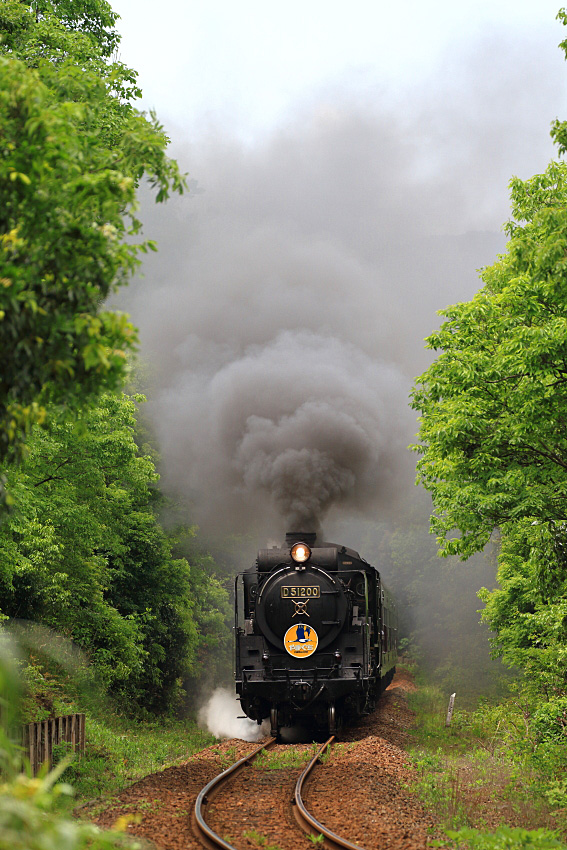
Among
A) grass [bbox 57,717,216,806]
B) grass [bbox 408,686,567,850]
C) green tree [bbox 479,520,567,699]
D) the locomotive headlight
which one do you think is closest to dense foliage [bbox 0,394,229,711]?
grass [bbox 57,717,216,806]

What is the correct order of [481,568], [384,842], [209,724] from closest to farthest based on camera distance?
[384,842] < [209,724] < [481,568]

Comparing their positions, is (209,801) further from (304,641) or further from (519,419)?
(519,419)

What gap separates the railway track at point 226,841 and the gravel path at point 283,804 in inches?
3.9

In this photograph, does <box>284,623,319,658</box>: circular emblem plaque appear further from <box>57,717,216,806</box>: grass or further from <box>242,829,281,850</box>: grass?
<box>242,829,281,850</box>: grass

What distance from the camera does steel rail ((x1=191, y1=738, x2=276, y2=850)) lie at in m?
6.94

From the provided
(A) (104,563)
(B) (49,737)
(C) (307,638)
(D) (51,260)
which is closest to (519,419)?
(C) (307,638)

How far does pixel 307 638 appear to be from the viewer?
13500mm

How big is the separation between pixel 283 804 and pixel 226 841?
6.05 ft

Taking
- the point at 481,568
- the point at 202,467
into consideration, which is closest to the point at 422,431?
the point at 202,467

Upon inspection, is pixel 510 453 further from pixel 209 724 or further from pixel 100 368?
pixel 209 724

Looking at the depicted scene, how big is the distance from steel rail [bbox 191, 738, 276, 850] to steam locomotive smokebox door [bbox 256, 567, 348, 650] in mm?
2077

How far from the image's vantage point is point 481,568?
51.0m

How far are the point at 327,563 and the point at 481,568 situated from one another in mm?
39961

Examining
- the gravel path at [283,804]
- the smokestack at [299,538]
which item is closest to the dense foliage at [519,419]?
the smokestack at [299,538]
